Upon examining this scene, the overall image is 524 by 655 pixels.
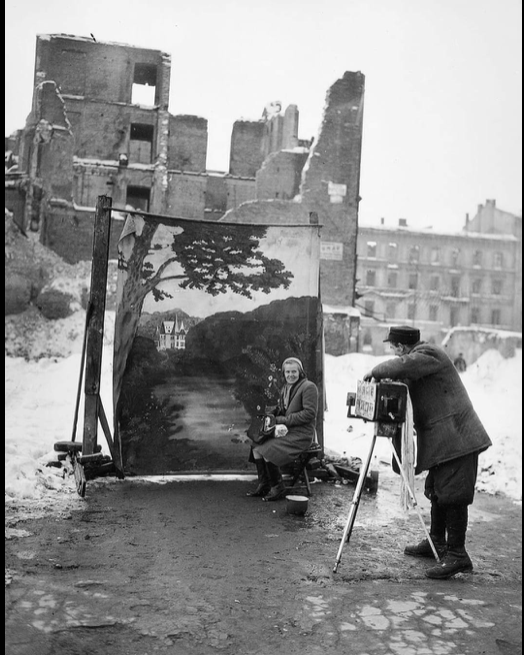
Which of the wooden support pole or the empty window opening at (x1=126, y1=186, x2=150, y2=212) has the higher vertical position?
the empty window opening at (x1=126, y1=186, x2=150, y2=212)

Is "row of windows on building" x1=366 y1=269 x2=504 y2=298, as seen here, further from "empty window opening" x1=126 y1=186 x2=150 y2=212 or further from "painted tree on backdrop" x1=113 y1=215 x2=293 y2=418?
"painted tree on backdrop" x1=113 y1=215 x2=293 y2=418

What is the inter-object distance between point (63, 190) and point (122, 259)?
17.5 m

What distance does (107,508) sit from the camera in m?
6.14

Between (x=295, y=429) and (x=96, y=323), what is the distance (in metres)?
2.47

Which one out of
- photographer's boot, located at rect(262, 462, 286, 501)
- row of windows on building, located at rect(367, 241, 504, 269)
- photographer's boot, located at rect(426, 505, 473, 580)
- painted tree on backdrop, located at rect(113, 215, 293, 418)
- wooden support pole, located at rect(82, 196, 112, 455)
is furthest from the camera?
row of windows on building, located at rect(367, 241, 504, 269)

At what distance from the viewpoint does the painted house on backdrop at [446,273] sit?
174ft

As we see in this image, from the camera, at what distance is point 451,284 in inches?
2131

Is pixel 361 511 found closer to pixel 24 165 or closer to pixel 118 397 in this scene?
pixel 118 397

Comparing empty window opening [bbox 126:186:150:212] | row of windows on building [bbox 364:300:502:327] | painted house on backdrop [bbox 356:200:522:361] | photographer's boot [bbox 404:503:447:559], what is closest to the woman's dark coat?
photographer's boot [bbox 404:503:447:559]

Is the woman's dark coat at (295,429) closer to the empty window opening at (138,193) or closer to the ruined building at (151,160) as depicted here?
the ruined building at (151,160)

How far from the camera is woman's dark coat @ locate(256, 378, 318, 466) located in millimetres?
6648

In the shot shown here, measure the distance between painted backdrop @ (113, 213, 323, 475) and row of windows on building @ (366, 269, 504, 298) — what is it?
46625 millimetres

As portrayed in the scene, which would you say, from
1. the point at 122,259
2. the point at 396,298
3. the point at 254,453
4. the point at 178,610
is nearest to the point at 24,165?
the point at 122,259

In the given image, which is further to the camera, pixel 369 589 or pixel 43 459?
pixel 43 459
